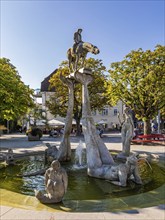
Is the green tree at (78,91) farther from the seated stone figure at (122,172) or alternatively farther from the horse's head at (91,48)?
the seated stone figure at (122,172)

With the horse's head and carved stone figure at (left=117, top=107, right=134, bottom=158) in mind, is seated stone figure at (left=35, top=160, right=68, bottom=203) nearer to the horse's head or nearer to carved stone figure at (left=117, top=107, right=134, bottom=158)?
the horse's head

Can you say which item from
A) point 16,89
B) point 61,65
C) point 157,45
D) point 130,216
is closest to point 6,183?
point 130,216

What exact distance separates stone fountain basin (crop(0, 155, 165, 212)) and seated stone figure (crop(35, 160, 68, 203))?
0.48ft

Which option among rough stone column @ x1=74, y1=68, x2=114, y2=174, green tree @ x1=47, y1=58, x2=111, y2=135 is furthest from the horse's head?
green tree @ x1=47, y1=58, x2=111, y2=135

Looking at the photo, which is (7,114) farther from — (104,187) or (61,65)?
(61,65)

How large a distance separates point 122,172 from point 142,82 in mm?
12635

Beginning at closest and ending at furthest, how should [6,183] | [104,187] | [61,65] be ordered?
[104,187], [6,183], [61,65]

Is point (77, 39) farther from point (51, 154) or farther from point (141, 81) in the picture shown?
point (141, 81)

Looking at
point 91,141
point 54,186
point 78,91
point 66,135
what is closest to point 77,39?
point 66,135

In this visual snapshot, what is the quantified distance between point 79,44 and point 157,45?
1188cm

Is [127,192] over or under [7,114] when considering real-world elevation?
under

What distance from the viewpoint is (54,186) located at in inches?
192

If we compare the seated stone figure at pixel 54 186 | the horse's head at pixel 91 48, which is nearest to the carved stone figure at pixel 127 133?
the horse's head at pixel 91 48

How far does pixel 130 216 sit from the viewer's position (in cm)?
411
